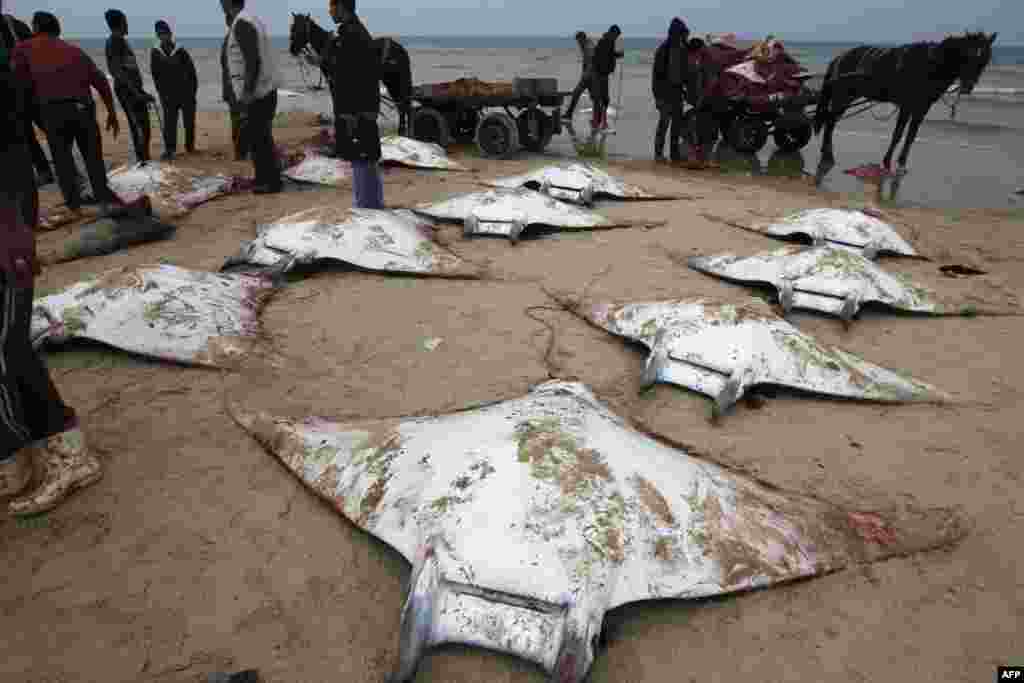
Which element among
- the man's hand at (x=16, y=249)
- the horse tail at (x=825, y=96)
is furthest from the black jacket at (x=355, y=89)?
the horse tail at (x=825, y=96)

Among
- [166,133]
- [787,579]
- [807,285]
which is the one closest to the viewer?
[787,579]

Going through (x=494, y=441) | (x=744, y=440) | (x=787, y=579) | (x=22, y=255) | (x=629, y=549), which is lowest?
(x=744, y=440)

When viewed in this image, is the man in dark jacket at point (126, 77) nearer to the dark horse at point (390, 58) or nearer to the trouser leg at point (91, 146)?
the trouser leg at point (91, 146)

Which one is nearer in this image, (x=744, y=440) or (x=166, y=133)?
(x=744, y=440)

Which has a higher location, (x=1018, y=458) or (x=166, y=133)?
(x=166, y=133)

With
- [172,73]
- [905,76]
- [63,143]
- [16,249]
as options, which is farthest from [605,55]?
[16,249]

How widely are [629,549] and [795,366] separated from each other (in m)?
2.14

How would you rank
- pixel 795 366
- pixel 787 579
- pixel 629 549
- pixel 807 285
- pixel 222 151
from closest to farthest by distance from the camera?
pixel 629 549
pixel 787 579
pixel 795 366
pixel 807 285
pixel 222 151

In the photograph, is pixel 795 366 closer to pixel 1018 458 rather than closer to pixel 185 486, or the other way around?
pixel 1018 458

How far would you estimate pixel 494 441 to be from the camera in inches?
81.0

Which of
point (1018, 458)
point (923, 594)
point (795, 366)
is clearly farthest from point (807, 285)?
point (923, 594)

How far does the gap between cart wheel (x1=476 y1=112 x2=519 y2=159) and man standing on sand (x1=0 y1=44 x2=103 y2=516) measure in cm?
937

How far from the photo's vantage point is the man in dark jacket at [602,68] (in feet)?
37.7

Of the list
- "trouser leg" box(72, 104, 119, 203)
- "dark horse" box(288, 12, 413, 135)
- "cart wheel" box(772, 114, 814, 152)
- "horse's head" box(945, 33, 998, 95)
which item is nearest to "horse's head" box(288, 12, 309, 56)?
"dark horse" box(288, 12, 413, 135)
